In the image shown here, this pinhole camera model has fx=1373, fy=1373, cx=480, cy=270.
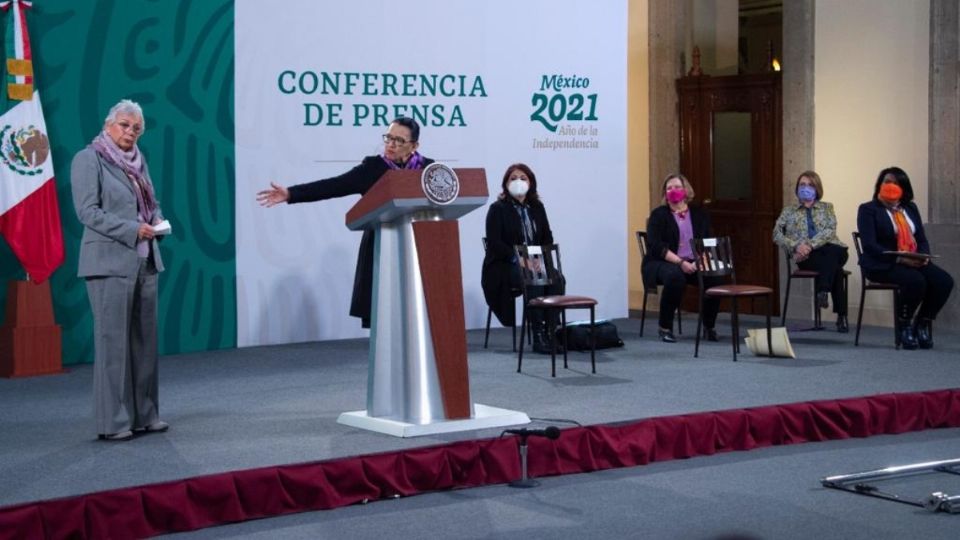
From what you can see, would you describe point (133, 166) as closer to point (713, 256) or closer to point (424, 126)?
point (424, 126)

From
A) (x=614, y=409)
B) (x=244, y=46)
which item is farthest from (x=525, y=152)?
(x=614, y=409)

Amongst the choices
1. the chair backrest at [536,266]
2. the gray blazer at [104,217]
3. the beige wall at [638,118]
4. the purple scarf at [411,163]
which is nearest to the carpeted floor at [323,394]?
the chair backrest at [536,266]

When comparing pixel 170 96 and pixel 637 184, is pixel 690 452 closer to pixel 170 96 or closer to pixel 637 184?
pixel 170 96

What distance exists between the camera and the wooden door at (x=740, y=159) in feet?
36.0

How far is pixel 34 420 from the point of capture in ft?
20.2

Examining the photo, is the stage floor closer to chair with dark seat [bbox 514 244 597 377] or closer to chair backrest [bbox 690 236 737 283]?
chair with dark seat [bbox 514 244 597 377]

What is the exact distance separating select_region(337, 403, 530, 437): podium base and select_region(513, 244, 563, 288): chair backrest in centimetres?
205

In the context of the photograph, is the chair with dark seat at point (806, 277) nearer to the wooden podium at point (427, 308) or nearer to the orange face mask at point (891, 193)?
the orange face mask at point (891, 193)

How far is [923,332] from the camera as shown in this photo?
27.6ft

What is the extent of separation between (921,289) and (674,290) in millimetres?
1531

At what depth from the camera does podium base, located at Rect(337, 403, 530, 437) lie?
5461 millimetres

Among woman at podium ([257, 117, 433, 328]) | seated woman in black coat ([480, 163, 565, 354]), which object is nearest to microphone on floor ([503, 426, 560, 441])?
woman at podium ([257, 117, 433, 328])

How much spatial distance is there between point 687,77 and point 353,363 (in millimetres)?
4769

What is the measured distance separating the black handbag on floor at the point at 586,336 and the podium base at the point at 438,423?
2.39 m
